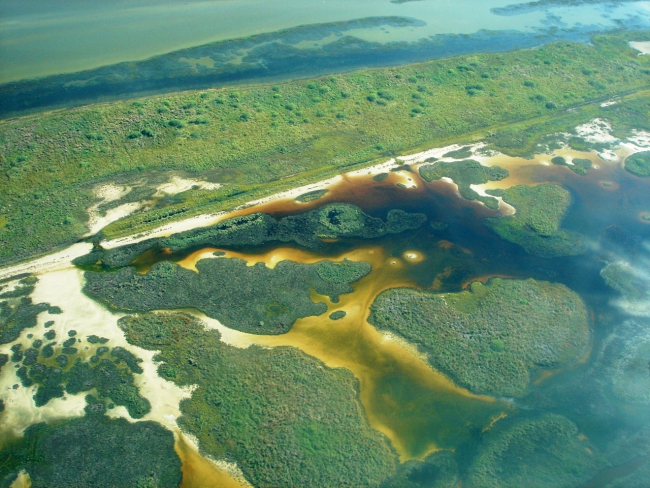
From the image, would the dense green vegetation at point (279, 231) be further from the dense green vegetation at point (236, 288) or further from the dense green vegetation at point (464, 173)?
the dense green vegetation at point (464, 173)

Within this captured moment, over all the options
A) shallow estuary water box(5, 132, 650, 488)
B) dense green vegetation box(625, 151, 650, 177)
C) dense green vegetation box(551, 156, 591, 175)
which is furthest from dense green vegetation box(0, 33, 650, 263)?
Result: dense green vegetation box(625, 151, 650, 177)

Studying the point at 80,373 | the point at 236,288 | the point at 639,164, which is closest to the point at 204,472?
the point at 80,373

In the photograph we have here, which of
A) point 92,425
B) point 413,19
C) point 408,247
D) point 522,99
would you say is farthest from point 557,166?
point 92,425

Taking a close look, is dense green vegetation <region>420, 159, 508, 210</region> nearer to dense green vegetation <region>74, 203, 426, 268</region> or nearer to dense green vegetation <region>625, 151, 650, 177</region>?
dense green vegetation <region>74, 203, 426, 268</region>

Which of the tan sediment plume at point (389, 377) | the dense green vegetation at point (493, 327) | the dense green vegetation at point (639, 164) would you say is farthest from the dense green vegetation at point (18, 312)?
the dense green vegetation at point (639, 164)

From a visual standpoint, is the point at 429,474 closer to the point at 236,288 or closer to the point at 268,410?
the point at 268,410

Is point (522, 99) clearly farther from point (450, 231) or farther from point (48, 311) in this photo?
point (48, 311)
